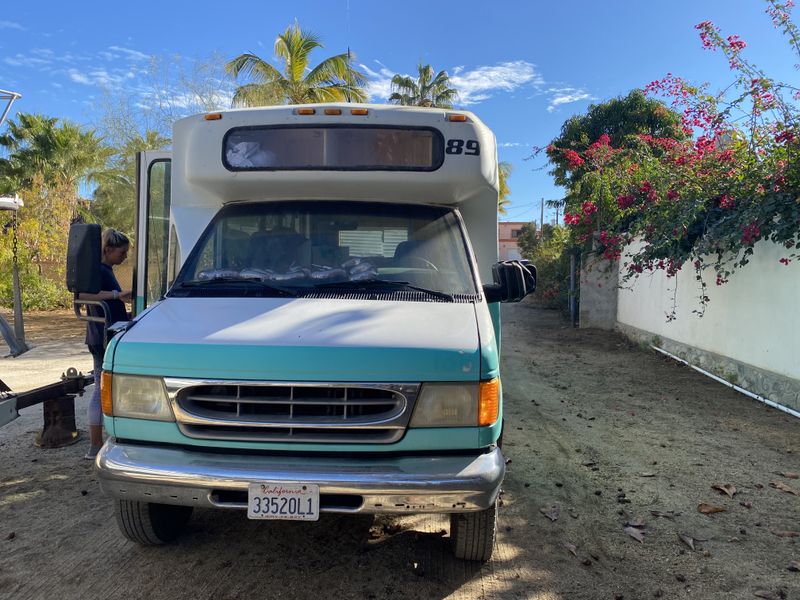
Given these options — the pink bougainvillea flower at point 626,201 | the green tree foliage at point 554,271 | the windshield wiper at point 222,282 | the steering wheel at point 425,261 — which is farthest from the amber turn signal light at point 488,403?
the green tree foliage at point 554,271

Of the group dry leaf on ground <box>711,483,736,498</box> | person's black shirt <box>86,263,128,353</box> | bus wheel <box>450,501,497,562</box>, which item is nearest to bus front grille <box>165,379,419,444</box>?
bus wheel <box>450,501,497,562</box>

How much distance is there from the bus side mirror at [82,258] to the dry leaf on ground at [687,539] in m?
4.22

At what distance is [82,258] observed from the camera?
12.8 feet

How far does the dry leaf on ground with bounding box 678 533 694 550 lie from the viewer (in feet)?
12.1

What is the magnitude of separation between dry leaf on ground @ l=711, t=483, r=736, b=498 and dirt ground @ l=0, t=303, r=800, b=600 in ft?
0.09

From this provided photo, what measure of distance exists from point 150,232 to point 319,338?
2.63 metres

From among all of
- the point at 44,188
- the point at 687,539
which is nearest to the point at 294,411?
the point at 687,539

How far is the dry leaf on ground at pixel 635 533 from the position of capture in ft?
12.4

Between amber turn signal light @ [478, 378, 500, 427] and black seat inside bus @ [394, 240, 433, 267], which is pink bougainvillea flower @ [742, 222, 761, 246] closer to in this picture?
black seat inside bus @ [394, 240, 433, 267]

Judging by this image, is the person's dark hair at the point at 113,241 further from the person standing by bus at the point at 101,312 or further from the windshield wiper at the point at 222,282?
the windshield wiper at the point at 222,282

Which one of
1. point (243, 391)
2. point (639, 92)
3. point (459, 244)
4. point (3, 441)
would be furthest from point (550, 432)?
point (639, 92)

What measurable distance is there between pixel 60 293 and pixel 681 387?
18686mm

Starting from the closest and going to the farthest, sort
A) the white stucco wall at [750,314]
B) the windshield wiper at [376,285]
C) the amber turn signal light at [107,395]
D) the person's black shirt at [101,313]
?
the amber turn signal light at [107,395] → the windshield wiper at [376,285] → the person's black shirt at [101,313] → the white stucco wall at [750,314]

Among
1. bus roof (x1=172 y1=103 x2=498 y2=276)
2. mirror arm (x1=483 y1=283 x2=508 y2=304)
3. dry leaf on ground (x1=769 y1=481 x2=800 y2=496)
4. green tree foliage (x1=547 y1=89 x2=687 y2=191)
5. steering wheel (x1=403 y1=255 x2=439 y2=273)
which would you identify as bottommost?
dry leaf on ground (x1=769 y1=481 x2=800 y2=496)
